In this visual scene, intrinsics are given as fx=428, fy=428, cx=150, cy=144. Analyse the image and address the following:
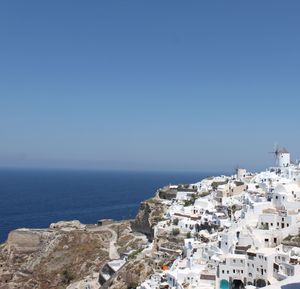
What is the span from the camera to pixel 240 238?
118 feet

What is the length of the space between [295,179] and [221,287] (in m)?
22.3

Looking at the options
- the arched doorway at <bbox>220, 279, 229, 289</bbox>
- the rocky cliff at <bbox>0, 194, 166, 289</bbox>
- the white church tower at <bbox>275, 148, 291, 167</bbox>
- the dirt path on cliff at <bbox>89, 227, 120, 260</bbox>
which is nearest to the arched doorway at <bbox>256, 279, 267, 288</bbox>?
the arched doorway at <bbox>220, 279, 229, 289</bbox>

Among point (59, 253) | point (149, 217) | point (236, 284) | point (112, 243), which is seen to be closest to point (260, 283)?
point (236, 284)

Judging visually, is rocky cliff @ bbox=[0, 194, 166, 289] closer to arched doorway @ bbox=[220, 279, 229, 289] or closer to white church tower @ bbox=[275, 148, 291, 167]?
arched doorway @ bbox=[220, 279, 229, 289]

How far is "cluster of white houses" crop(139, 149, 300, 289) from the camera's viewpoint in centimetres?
3155

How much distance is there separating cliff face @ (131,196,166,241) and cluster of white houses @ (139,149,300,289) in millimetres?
4200

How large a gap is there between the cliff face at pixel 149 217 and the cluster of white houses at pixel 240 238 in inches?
165

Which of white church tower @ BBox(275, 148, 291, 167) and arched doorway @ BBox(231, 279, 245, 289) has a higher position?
white church tower @ BBox(275, 148, 291, 167)

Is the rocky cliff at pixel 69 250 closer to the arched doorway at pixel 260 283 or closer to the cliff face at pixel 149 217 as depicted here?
the cliff face at pixel 149 217

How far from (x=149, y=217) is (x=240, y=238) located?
2374 centimetres

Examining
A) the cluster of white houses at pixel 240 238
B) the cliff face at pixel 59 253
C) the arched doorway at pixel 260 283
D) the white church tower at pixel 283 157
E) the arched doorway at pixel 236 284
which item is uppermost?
the white church tower at pixel 283 157

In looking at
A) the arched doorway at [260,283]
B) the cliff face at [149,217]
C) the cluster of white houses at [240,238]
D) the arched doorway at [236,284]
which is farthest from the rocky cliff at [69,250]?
the arched doorway at [260,283]

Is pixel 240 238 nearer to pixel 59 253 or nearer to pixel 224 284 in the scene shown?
pixel 224 284

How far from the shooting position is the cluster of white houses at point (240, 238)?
31.5 meters
